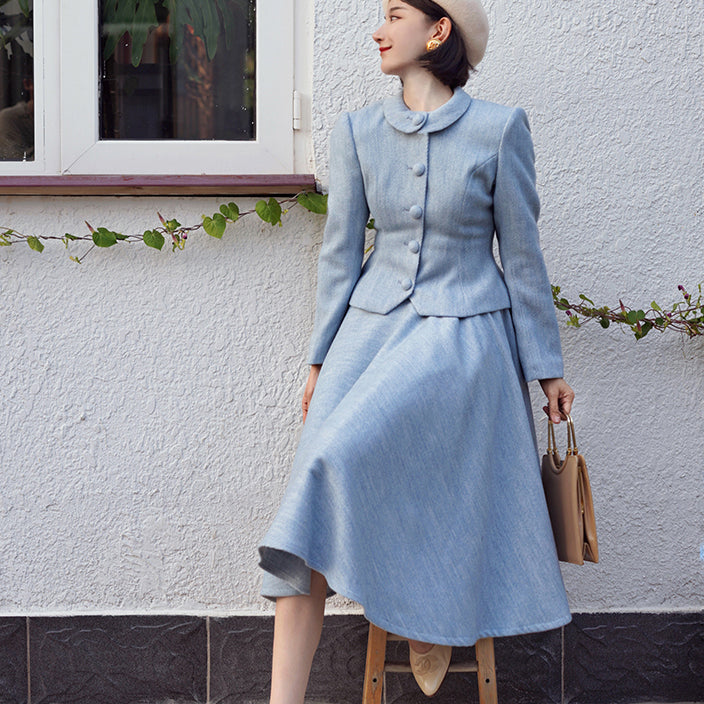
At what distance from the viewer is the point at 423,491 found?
1886 millimetres

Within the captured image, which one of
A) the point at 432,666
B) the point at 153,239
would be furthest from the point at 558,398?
the point at 153,239

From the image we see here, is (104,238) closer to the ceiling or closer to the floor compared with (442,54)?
closer to the floor

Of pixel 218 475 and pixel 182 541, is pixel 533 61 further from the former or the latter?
pixel 182 541

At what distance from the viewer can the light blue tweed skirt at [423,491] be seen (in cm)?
176

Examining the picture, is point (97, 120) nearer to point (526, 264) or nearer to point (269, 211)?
point (269, 211)

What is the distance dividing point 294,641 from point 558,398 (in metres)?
0.86

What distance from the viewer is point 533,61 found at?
263 cm

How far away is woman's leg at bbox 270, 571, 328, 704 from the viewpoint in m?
1.86

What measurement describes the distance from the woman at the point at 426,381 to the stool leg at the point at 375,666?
0.14m

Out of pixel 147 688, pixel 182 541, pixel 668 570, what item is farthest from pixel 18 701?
pixel 668 570

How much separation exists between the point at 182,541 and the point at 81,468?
0.39 m

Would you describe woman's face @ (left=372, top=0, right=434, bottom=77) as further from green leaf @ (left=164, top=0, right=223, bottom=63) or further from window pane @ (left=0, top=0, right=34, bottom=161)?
window pane @ (left=0, top=0, right=34, bottom=161)

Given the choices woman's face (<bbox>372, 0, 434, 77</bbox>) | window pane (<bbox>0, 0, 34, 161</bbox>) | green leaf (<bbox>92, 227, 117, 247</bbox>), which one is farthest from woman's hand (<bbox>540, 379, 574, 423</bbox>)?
window pane (<bbox>0, 0, 34, 161</bbox>)

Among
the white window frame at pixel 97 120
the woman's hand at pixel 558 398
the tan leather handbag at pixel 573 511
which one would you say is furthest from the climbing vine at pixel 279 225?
the tan leather handbag at pixel 573 511
